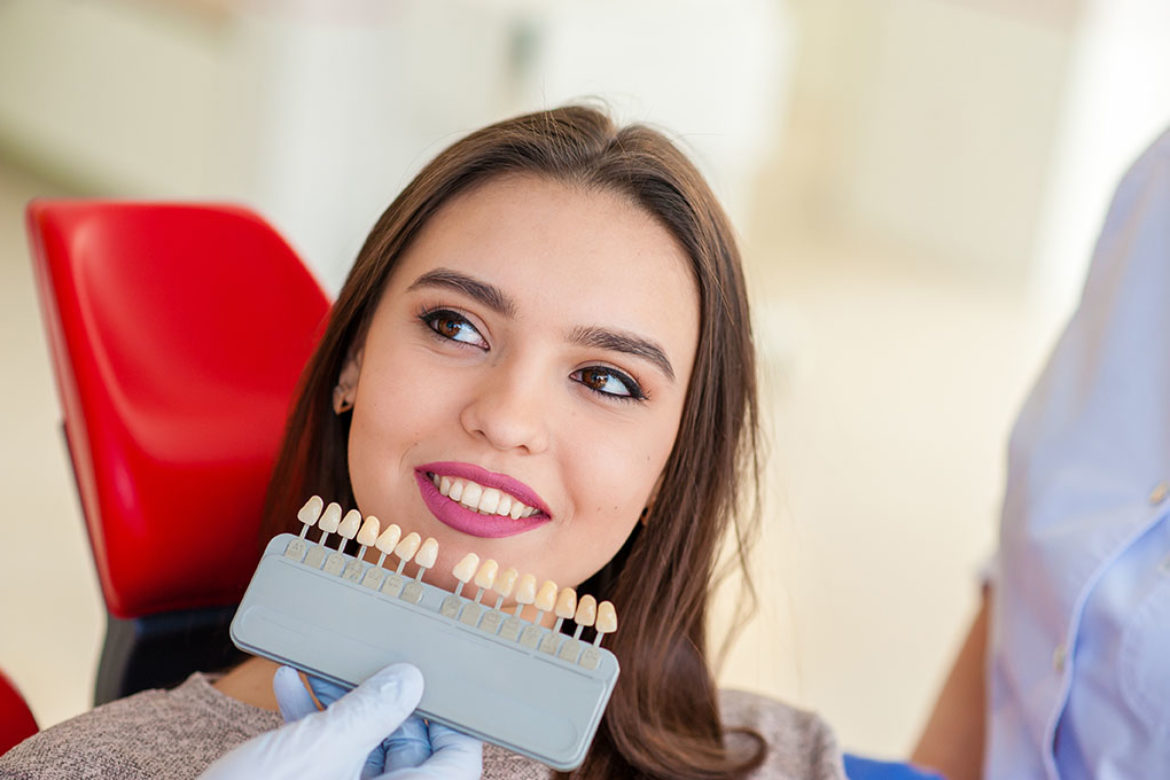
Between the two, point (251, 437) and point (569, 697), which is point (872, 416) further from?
point (569, 697)

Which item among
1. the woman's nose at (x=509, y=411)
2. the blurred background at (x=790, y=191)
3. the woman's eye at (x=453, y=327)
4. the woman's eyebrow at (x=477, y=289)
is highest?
the woman's eyebrow at (x=477, y=289)

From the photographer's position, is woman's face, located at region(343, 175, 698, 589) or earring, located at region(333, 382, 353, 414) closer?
woman's face, located at region(343, 175, 698, 589)

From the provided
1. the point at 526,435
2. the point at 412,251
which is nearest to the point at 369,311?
the point at 412,251

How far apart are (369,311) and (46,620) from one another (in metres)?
1.40

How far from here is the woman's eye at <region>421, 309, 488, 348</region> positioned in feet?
3.48

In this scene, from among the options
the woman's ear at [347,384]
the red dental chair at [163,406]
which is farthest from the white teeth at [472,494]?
the red dental chair at [163,406]

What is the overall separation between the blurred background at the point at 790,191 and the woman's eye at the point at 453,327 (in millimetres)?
367

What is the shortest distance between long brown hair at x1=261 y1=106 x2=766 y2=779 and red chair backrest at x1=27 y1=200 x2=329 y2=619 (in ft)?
0.29

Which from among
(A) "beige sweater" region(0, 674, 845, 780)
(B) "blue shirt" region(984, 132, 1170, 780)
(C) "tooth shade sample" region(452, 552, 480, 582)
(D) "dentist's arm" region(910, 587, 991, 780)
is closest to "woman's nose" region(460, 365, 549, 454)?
(C) "tooth shade sample" region(452, 552, 480, 582)

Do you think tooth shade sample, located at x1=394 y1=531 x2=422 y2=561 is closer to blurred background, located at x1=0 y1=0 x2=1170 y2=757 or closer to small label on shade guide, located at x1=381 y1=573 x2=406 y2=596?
small label on shade guide, located at x1=381 y1=573 x2=406 y2=596

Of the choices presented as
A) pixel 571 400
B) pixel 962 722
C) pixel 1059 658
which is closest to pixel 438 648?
pixel 571 400

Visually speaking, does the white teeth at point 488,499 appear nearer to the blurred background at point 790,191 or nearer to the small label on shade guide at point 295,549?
the small label on shade guide at point 295,549

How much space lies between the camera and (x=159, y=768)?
102 cm

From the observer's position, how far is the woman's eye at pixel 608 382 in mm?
1070
